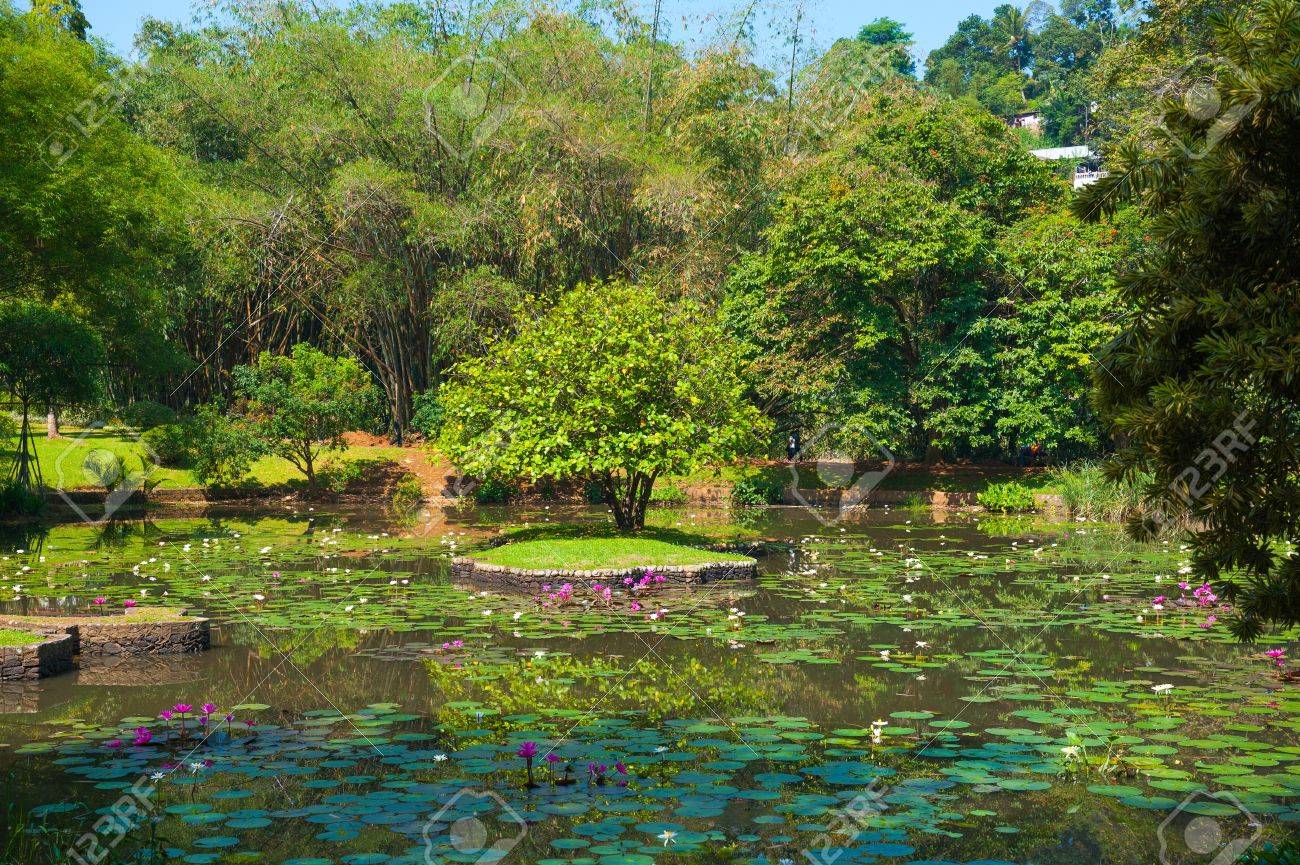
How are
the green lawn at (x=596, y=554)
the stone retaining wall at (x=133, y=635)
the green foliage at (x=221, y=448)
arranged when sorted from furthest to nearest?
1. the green foliage at (x=221, y=448)
2. the green lawn at (x=596, y=554)
3. the stone retaining wall at (x=133, y=635)

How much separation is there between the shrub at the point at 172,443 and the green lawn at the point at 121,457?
0.37 meters

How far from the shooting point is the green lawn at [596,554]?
17984 mm

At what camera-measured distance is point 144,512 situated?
31000 millimetres

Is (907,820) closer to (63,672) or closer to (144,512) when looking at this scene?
(63,672)

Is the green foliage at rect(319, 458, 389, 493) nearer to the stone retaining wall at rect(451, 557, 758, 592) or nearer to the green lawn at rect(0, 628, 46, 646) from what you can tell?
the stone retaining wall at rect(451, 557, 758, 592)

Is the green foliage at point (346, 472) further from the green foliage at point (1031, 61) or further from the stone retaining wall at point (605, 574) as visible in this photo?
the green foliage at point (1031, 61)

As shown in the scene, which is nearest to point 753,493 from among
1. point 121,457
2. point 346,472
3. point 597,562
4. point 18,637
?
point 346,472

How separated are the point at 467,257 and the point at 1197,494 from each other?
33.3 m

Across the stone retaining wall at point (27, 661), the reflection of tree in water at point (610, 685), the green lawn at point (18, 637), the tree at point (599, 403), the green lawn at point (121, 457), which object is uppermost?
the tree at point (599, 403)

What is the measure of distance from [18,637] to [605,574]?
8.02 m

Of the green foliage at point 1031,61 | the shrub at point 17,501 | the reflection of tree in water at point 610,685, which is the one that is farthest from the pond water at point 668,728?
the green foliage at point 1031,61

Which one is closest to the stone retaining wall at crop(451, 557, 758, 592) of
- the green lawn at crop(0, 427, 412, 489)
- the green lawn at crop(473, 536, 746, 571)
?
the green lawn at crop(473, 536, 746, 571)

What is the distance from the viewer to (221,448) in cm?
3225

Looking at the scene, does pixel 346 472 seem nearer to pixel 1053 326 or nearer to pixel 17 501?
pixel 17 501
